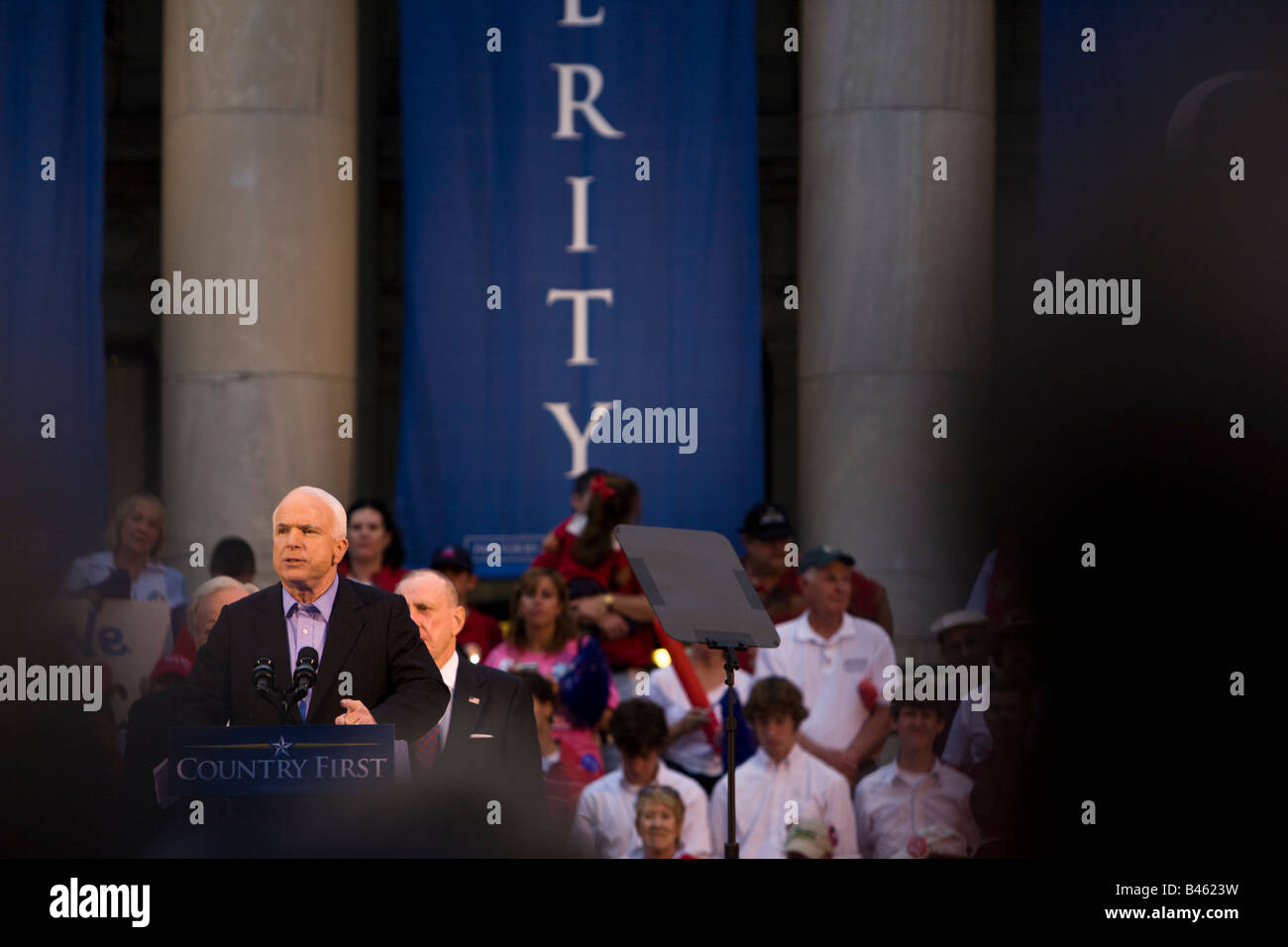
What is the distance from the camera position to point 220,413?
11.9 m

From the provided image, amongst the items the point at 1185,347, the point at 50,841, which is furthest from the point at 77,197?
the point at 1185,347

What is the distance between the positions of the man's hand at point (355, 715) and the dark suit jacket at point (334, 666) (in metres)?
0.25

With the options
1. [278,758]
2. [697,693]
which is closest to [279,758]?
[278,758]

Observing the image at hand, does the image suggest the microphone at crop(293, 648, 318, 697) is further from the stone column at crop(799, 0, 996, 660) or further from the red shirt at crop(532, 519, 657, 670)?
the stone column at crop(799, 0, 996, 660)

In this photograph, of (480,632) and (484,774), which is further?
(480,632)

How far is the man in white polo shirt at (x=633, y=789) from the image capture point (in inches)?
346

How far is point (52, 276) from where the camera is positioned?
11875mm

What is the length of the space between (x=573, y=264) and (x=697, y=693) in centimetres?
363

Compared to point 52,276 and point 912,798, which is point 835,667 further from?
point 52,276

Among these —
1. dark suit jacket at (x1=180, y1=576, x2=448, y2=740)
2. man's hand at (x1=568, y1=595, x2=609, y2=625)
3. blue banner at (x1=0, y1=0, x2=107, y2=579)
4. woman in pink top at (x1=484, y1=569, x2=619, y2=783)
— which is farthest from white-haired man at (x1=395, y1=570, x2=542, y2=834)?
blue banner at (x1=0, y1=0, x2=107, y2=579)

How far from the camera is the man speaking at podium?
6910mm

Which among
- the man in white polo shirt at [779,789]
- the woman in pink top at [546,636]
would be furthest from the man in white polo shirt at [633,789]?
the woman in pink top at [546,636]

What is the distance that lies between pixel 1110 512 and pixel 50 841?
5.85 m
